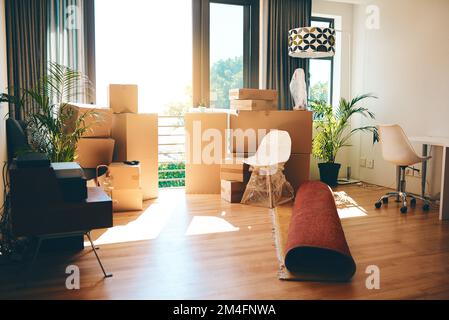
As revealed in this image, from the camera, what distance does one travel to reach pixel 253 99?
5035mm

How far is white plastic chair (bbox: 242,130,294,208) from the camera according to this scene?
14.6 ft

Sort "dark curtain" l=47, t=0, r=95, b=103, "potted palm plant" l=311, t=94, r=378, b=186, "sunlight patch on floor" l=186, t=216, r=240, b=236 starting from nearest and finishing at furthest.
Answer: "sunlight patch on floor" l=186, t=216, r=240, b=236 < "dark curtain" l=47, t=0, r=95, b=103 < "potted palm plant" l=311, t=94, r=378, b=186

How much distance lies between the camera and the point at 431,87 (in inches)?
193

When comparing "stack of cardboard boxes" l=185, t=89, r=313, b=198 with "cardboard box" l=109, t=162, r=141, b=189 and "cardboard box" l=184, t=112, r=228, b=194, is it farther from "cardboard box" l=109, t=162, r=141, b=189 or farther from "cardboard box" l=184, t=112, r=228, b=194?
"cardboard box" l=109, t=162, r=141, b=189

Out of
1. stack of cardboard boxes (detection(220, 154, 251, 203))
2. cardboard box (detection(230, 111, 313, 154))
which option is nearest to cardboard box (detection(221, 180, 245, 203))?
stack of cardboard boxes (detection(220, 154, 251, 203))

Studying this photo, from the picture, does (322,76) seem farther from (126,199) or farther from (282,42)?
(126,199)

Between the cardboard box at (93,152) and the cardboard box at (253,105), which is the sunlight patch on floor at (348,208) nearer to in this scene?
the cardboard box at (253,105)

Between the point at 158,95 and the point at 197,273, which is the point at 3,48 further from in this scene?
the point at 197,273

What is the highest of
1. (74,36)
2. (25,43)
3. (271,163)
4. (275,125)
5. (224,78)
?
(74,36)

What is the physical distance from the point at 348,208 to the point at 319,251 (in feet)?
6.11

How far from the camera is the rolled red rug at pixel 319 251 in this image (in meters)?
2.58

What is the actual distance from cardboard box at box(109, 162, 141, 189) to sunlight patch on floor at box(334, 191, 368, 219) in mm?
2083

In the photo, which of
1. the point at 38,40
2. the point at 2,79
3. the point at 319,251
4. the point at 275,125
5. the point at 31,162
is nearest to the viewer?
the point at 31,162

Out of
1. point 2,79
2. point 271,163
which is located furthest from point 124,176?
point 271,163
